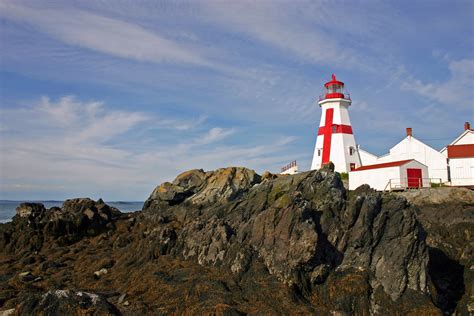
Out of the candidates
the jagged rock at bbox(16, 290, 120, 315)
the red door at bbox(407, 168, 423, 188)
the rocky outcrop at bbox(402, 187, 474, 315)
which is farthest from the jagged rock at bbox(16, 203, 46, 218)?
the red door at bbox(407, 168, 423, 188)

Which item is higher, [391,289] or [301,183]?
[301,183]

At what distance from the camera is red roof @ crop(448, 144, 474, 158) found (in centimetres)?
3750

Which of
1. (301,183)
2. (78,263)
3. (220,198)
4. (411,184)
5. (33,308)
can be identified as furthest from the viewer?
(411,184)

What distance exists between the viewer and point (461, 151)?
38.0 meters

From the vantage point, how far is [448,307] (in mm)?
14430

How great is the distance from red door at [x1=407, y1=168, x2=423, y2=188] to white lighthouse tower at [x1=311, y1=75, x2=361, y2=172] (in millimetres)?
7492

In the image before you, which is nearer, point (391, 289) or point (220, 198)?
point (391, 289)

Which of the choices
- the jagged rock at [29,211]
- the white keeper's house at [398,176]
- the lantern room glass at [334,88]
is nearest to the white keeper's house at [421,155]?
the white keeper's house at [398,176]

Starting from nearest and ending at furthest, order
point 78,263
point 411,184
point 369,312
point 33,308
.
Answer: point 33,308 < point 369,312 < point 78,263 < point 411,184

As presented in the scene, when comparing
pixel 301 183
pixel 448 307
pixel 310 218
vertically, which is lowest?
pixel 448 307

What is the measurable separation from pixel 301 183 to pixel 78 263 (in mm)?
12143

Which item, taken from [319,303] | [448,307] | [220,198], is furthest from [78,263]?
[448,307]

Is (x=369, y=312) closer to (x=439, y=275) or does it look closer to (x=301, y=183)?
(x=439, y=275)

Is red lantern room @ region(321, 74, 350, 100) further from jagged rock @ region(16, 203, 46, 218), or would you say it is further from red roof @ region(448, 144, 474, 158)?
jagged rock @ region(16, 203, 46, 218)
